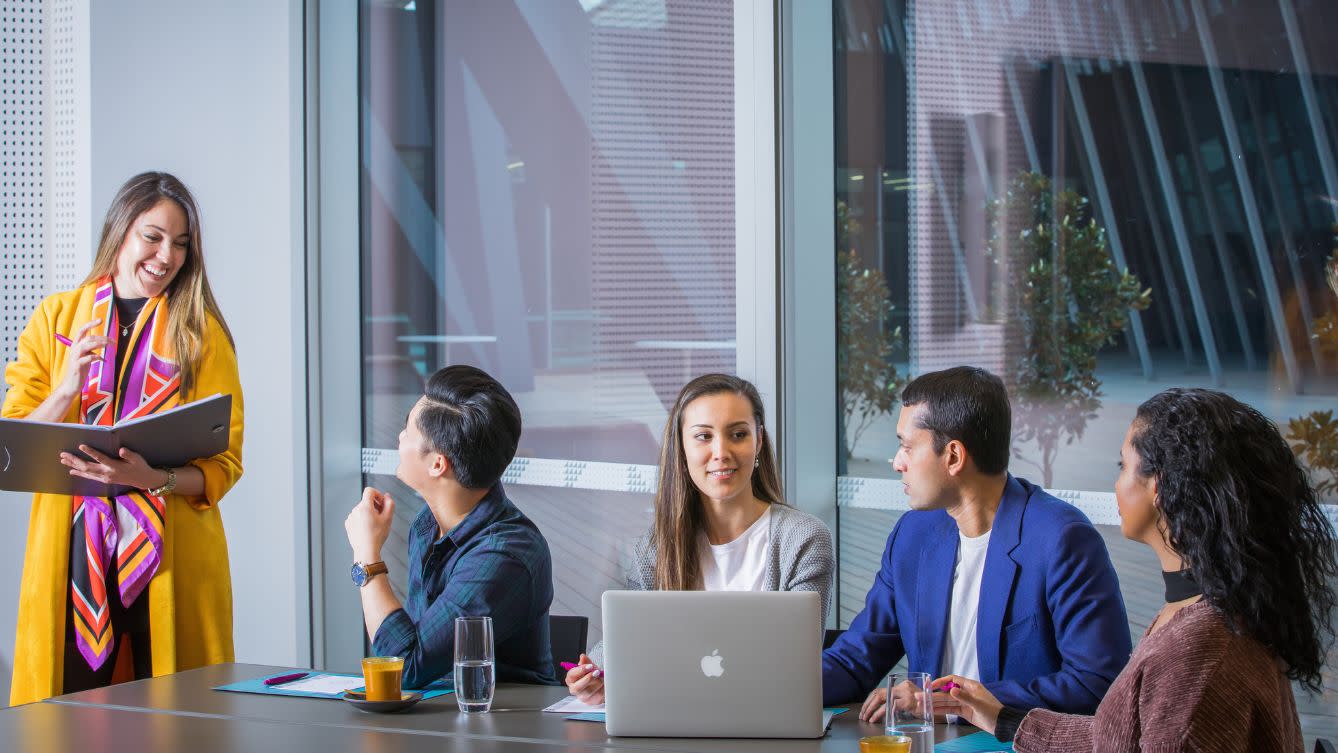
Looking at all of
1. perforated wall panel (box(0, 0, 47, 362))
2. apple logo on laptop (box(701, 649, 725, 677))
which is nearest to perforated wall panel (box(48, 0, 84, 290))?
perforated wall panel (box(0, 0, 47, 362))

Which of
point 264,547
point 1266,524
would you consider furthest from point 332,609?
point 1266,524

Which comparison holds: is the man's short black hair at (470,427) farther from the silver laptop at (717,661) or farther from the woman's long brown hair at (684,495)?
the silver laptop at (717,661)

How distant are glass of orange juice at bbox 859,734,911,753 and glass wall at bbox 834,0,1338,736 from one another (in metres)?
1.78

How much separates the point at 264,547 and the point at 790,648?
3195mm

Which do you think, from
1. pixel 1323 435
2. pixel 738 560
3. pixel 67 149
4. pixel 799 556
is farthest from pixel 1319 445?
pixel 67 149

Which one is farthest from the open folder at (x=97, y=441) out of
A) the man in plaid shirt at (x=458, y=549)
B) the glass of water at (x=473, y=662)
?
the glass of water at (x=473, y=662)

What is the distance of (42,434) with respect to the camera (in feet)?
9.96

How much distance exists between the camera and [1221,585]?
1.69 metres

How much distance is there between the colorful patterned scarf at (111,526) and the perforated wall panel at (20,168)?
103 centimetres

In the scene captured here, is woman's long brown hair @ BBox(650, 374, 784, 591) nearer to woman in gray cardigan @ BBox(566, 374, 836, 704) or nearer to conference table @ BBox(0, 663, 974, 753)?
woman in gray cardigan @ BBox(566, 374, 836, 704)

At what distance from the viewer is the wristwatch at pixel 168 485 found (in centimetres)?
328

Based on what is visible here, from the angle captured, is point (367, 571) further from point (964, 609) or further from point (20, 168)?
point (20, 168)

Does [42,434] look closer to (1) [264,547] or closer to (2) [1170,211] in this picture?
(1) [264,547]

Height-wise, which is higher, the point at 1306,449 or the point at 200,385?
the point at 200,385
